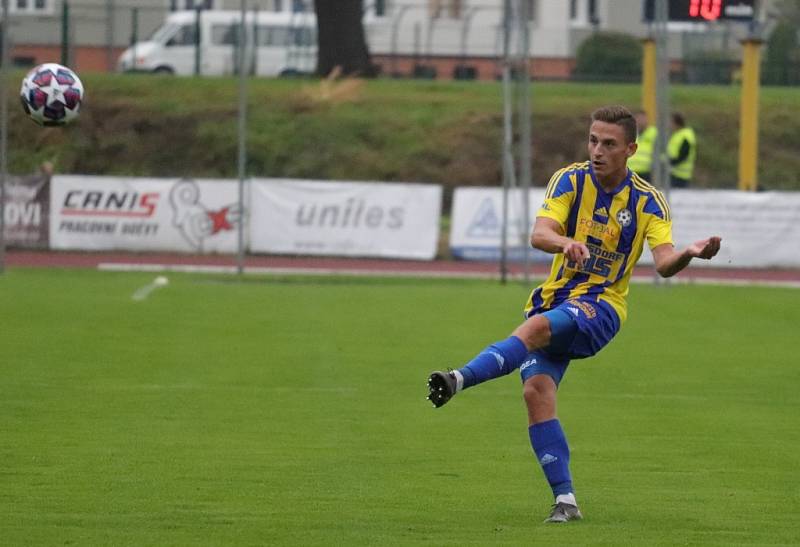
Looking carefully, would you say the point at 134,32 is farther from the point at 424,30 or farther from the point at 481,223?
the point at 481,223

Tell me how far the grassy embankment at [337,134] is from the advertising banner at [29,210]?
682cm

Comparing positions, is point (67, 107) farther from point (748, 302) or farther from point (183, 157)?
point (183, 157)

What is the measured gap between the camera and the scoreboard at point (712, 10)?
73.3ft

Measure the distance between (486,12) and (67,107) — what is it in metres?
29.5

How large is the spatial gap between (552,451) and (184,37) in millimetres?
35404

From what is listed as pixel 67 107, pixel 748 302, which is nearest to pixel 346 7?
pixel 748 302

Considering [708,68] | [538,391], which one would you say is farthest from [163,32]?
[538,391]

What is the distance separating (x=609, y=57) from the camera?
4106cm

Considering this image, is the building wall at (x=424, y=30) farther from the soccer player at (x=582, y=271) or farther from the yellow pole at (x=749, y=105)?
the soccer player at (x=582, y=271)

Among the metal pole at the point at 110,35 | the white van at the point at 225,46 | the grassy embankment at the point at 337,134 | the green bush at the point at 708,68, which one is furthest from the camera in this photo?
the white van at the point at 225,46

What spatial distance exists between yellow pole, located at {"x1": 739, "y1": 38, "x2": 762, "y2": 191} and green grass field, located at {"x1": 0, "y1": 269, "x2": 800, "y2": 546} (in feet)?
25.4

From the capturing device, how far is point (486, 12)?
135 ft

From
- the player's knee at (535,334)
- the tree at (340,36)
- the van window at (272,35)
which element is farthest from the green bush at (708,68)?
the player's knee at (535,334)

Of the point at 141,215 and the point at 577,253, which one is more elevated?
the point at 577,253
